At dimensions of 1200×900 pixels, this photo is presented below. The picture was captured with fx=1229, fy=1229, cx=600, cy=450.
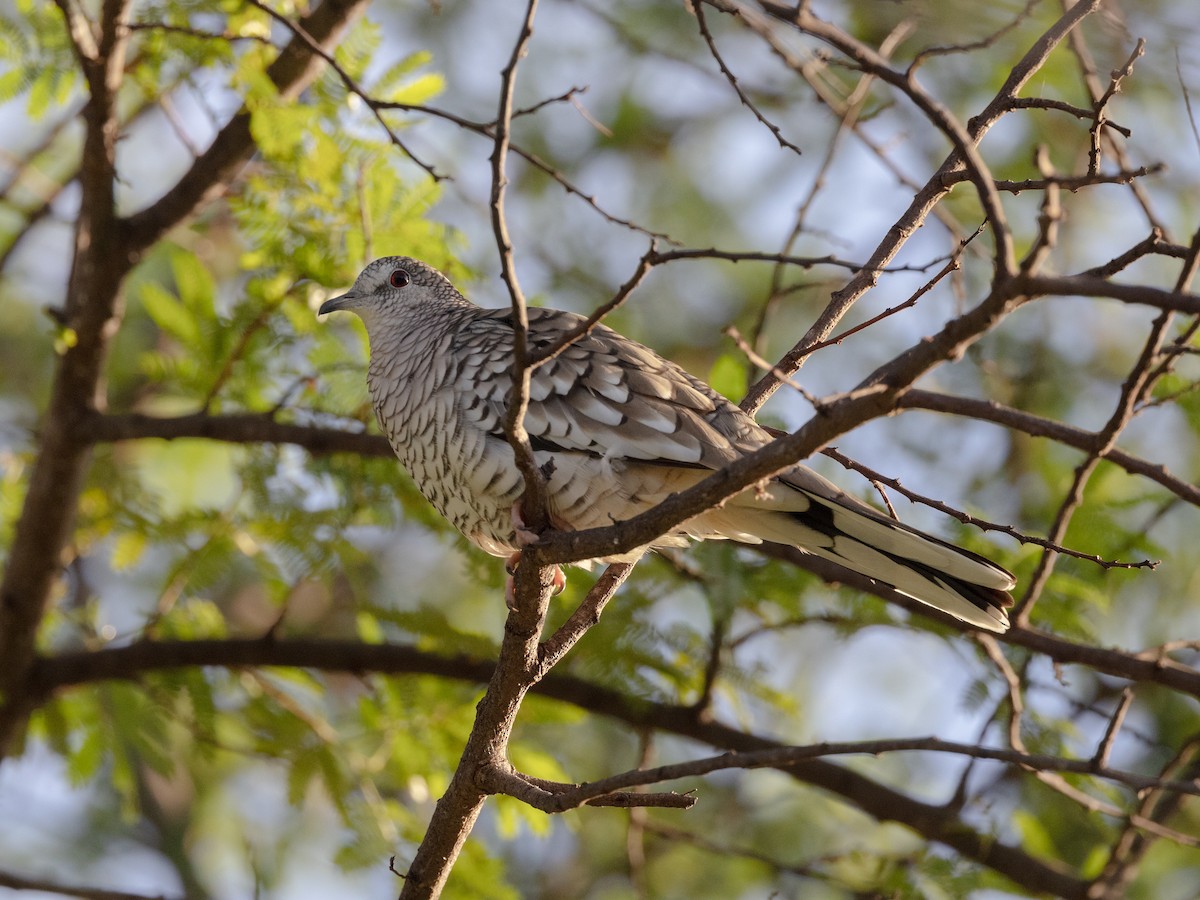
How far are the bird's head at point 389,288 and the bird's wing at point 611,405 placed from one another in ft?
2.47

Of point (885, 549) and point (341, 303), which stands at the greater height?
point (341, 303)

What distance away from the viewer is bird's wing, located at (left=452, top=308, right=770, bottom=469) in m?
2.94

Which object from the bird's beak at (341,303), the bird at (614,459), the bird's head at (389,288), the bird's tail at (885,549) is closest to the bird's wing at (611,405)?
the bird at (614,459)

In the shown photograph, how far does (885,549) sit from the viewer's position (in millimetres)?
2773

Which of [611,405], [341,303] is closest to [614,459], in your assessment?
[611,405]

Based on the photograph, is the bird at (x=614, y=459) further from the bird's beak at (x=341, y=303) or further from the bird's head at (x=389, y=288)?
the bird's beak at (x=341, y=303)

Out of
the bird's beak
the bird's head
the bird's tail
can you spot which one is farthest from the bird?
the bird's beak

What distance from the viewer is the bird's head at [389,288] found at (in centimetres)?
391

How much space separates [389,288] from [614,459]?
4.32 ft

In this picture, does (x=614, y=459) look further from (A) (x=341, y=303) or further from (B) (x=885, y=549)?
(A) (x=341, y=303)

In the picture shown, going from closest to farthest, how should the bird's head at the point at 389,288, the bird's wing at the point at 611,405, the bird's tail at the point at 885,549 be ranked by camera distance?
the bird's tail at the point at 885,549, the bird's wing at the point at 611,405, the bird's head at the point at 389,288

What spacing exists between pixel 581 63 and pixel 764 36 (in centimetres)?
420

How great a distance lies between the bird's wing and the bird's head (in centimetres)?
75

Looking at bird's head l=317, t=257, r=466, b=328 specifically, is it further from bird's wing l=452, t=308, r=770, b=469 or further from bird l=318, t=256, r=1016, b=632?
bird's wing l=452, t=308, r=770, b=469
